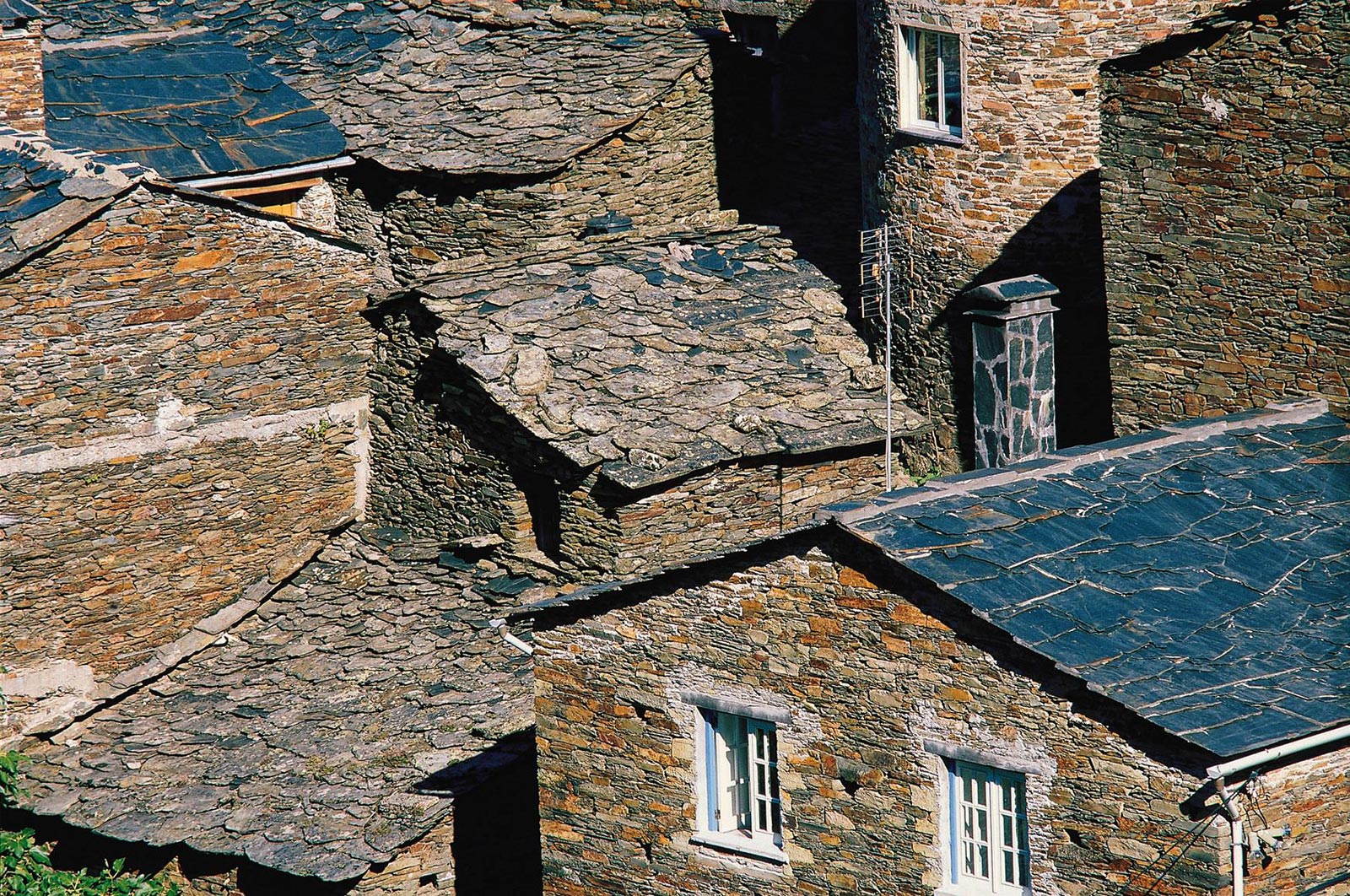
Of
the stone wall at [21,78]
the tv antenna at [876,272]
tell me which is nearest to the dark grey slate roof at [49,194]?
the stone wall at [21,78]

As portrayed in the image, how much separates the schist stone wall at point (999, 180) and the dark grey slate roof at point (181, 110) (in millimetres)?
5771

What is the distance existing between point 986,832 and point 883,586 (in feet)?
5.24

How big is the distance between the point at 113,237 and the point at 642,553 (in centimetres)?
526

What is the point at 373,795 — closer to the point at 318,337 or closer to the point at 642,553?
the point at 642,553

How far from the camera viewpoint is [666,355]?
19.2 meters

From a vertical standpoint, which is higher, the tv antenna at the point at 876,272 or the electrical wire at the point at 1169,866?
the tv antenna at the point at 876,272

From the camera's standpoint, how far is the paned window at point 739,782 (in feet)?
46.3

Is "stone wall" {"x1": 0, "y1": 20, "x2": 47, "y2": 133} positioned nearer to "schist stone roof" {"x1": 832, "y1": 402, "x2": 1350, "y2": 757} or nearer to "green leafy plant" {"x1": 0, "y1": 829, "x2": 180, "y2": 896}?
"green leafy plant" {"x1": 0, "y1": 829, "x2": 180, "y2": 896}

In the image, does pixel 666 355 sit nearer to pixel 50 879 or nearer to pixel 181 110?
pixel 181 110

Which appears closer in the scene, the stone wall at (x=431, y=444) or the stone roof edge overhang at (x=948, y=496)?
the stone roof edge overhang at (x=948, y=496)

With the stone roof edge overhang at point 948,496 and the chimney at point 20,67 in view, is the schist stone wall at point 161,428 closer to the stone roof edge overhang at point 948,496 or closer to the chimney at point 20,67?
the chimney at point 20,67

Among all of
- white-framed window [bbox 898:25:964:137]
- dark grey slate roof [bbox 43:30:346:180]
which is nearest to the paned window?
white-framed window [bbox 898:25:964:137]

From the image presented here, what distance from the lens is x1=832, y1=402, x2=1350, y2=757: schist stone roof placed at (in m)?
12.4

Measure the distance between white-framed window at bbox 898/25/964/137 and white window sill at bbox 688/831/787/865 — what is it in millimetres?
8343
